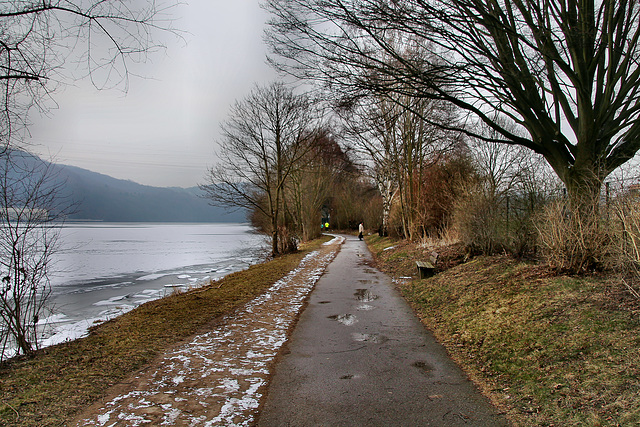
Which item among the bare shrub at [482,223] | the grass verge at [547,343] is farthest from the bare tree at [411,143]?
the grass verge at [547,343]

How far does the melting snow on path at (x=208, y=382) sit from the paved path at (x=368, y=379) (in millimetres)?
282

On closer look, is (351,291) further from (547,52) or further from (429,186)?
(429,186)

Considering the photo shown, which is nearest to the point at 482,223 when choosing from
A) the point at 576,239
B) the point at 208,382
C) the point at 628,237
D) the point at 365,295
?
the point at 365,295

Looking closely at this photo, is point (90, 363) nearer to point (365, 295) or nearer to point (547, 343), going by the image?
point (547, 343)

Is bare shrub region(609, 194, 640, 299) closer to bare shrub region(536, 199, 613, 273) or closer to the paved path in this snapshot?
bare shrub region(536, 199, 613, 273)

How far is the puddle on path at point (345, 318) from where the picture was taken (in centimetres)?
748

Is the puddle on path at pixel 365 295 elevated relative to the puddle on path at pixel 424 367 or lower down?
lower down

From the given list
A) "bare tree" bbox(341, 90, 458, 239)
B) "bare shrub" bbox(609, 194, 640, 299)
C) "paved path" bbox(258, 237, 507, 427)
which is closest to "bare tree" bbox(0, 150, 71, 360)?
"paved path" bbox(258, 237, 507, 427)

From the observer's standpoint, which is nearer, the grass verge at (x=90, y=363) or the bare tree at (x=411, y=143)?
the grass verge at (x=90, y=363)

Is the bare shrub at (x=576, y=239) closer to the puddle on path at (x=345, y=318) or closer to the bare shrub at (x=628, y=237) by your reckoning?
the bare shrub at (x=628, y=237)

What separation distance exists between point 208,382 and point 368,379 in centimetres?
191

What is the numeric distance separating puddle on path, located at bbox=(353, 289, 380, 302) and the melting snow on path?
2.48 m

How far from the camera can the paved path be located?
380cm

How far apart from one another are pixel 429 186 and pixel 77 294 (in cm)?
1615
